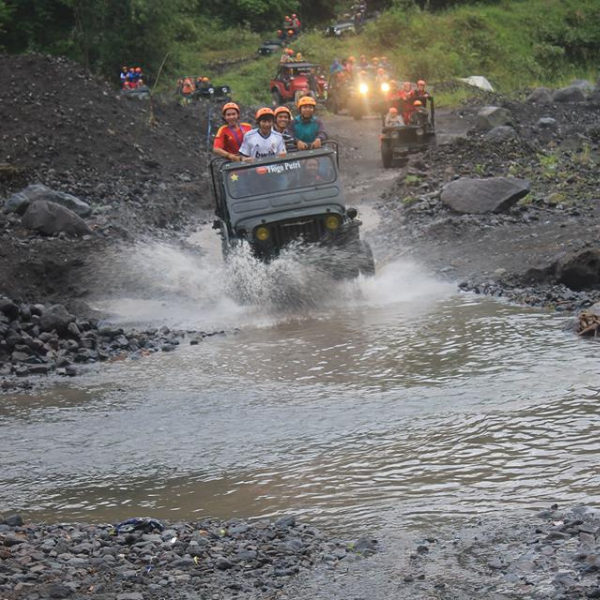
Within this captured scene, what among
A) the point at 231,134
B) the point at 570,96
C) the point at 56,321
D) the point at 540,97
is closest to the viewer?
the point at 56,321

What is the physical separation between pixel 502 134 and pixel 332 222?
37.0 feet

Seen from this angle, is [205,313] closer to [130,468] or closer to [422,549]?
[130,468]

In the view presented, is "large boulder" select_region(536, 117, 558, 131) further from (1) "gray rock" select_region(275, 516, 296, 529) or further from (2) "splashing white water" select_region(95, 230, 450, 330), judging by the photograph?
(1) "gray rock" select_region(275, 516, 296, 529)

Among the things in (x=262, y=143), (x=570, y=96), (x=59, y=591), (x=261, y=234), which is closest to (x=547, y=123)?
(x=570, y=96)

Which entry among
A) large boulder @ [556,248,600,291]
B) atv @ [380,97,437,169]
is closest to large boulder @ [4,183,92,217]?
large boulder @ [556,248,600,291]

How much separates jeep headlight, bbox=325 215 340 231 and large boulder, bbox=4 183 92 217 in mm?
5271

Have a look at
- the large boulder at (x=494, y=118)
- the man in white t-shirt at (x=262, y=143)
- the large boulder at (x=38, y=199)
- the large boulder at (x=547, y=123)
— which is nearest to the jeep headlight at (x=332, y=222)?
the man in white t-shirt at (x=262, y=143)

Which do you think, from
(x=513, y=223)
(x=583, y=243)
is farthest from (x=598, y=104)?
(x=583, y=243)

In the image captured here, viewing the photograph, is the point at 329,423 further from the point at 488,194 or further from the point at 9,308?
the point at 488,194

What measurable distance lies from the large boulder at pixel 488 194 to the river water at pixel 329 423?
4100 mm

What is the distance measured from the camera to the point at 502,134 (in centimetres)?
2220

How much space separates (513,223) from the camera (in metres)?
15.1

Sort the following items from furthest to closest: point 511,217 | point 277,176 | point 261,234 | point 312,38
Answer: point 312,38
point 511,217
point 277,176
point 261,234

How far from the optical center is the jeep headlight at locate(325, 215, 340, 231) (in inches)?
469
